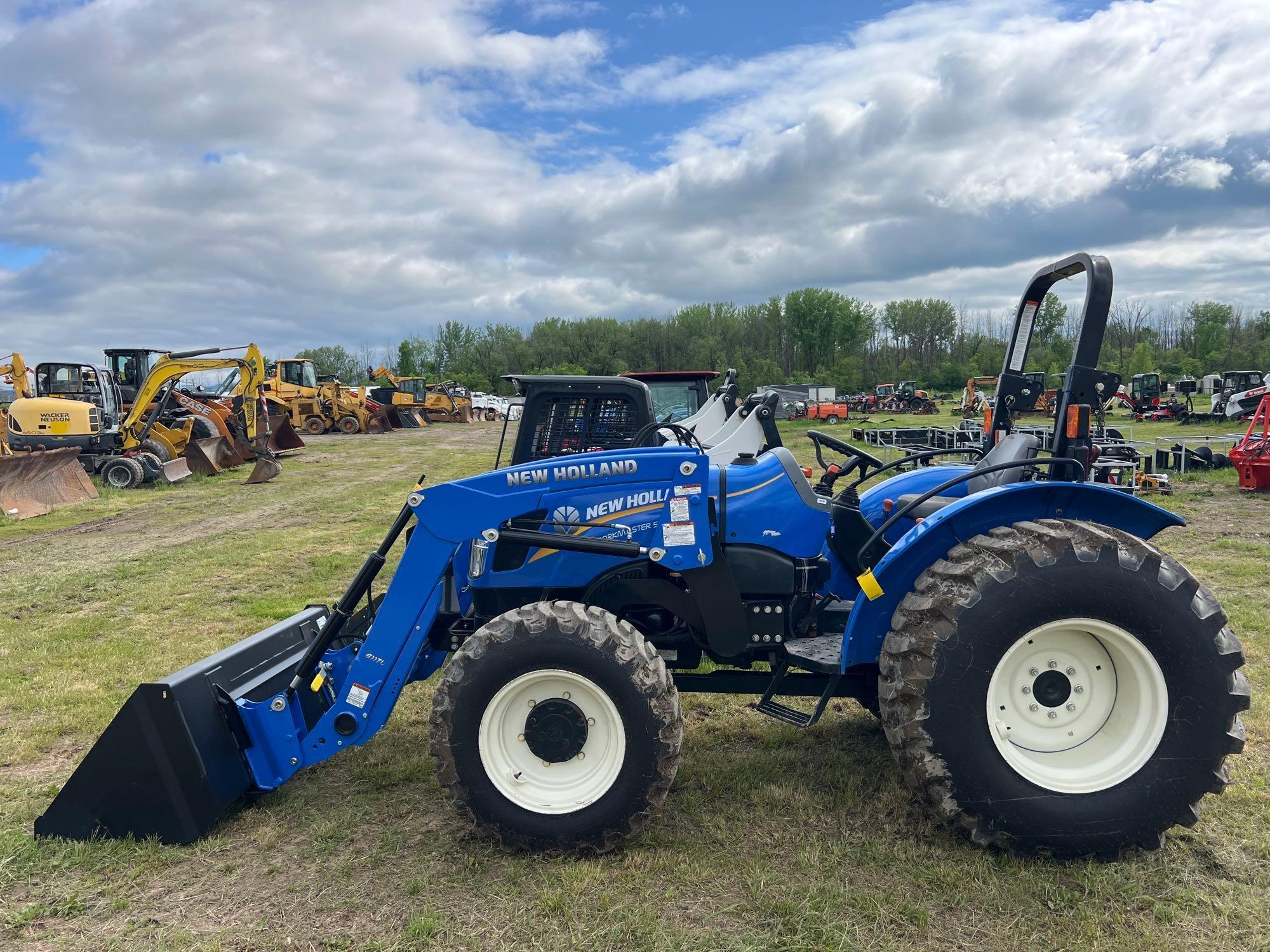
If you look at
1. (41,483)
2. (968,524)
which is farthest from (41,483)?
(968,524)

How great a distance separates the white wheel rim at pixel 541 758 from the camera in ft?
10.2

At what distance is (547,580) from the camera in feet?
11.9

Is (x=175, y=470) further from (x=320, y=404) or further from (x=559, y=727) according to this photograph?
(x=320, y=404)

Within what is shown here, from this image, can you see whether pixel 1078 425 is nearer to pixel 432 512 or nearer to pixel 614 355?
pixel 432 512

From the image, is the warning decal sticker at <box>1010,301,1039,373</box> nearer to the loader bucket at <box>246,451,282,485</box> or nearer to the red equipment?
the red equipment

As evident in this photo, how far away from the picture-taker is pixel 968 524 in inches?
130

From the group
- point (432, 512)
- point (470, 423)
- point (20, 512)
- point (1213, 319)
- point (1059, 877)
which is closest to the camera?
point (1059, 877)

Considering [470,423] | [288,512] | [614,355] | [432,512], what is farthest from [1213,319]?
[432,512]

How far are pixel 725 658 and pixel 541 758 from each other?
93 centimetres

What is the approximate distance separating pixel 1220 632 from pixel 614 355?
6874 cm

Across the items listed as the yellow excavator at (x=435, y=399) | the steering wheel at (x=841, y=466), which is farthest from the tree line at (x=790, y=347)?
the steering wheel at (x=841, y=466)

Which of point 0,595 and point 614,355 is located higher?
point 614,355

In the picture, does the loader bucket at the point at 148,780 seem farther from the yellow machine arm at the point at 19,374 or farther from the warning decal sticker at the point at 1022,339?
the yellow machine arm at the point at 19,374

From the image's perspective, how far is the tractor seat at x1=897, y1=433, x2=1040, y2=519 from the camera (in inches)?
149
